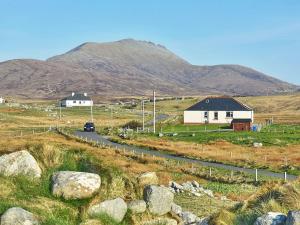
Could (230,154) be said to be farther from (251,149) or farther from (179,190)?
(179,190)

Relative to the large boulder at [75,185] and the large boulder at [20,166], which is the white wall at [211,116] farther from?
the large boulder at [75,185]

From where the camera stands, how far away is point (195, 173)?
41.9m

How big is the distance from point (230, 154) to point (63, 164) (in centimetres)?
4268

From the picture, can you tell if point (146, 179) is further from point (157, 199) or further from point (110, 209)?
point (110, 209)

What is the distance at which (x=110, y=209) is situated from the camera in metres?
13.9

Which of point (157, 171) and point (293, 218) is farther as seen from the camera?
point (157, 171)

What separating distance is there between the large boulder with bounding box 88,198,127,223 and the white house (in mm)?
99299

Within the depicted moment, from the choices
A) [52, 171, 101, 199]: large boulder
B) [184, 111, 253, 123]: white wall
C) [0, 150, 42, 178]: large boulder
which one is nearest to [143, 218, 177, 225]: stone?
[52, 171, 101, 199]: large boulder

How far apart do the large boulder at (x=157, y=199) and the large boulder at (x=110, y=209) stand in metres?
0.96

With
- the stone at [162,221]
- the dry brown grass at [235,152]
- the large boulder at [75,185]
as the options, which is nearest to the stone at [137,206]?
the stone at [162,221]

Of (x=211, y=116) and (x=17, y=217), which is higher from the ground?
(x=211, y=116)

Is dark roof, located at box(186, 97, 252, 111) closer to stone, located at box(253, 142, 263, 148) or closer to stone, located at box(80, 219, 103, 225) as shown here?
stone, located at box(253, 142, 263, 148)

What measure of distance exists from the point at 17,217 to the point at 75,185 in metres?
2.19

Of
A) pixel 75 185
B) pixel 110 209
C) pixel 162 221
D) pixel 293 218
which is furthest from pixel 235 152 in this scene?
pixel 293 218
